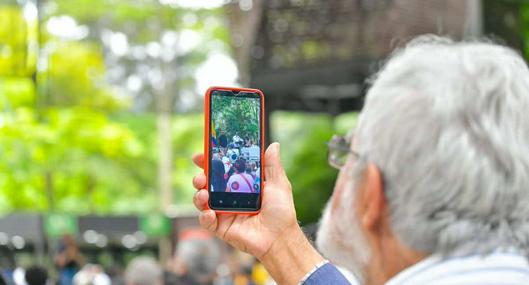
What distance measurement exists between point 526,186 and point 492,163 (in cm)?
8

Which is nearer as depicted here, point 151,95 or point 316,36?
point 316,36

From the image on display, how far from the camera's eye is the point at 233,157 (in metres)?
2.13

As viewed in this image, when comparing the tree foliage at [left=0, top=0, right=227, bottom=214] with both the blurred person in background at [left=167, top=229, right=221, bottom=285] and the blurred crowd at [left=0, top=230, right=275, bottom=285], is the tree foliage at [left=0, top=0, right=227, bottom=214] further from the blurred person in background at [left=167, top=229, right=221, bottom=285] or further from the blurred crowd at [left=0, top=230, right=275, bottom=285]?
the blurred person in background at [left=167, top=229, right=221, bottom=285]

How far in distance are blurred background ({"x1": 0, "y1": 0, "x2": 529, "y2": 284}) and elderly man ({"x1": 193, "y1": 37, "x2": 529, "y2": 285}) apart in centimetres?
996

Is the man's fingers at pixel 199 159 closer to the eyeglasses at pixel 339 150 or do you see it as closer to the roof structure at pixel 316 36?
the eyeglasses at pixel 339 150

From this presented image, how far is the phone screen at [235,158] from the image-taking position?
2.12 metres

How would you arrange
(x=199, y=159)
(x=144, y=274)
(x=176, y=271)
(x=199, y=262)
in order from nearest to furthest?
(x=199, y=159), (x=199, y=262), (x=176, y=271), (x=144, y=274)

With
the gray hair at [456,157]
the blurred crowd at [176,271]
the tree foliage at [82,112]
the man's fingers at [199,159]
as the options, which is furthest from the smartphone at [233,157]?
the tree foliage at [82,112]

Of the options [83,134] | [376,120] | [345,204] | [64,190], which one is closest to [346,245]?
[345,204]

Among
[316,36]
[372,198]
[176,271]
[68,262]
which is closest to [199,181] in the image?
[372,198]

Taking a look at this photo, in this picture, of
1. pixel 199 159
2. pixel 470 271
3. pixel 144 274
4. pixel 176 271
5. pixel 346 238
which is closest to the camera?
pixel 470 271

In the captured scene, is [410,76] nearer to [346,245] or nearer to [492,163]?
[492,163]

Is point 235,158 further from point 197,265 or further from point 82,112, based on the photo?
point 82,112

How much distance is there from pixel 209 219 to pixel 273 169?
172 millimetres
